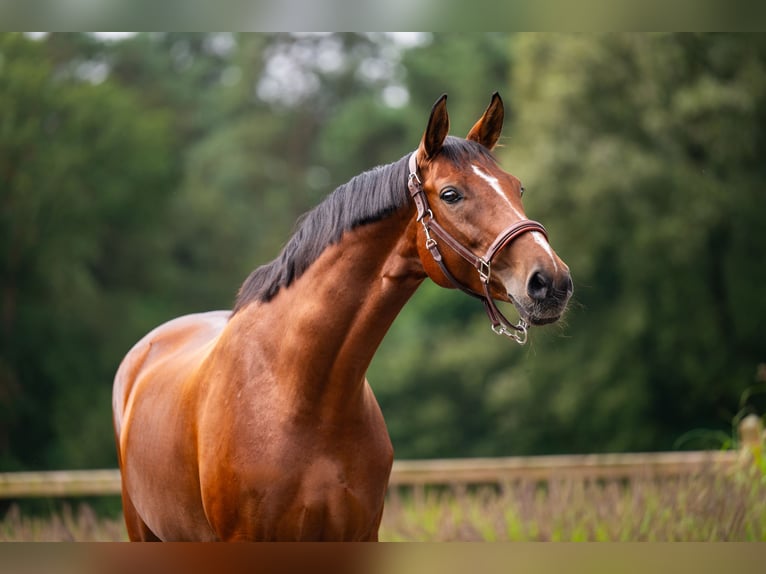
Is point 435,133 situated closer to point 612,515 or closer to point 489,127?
point 489,127

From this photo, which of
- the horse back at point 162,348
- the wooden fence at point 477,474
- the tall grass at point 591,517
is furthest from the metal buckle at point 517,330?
the wooden fence at point 477,474

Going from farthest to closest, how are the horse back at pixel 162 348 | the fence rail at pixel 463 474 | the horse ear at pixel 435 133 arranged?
1. the fence rail at pixel 463 474
2. the horse back at pixel 162 348
3. the horse ear at pixel 435 133

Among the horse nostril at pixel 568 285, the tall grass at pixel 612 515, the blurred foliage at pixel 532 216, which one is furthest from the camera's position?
the blurred foliage at pixel 532 216

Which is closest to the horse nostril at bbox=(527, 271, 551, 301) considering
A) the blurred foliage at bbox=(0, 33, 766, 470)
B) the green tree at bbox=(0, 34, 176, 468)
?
the blurred foliage at bbox=(0, 33, 766, 470)

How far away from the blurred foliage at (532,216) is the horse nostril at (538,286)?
809cm

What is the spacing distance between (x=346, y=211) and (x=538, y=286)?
743 mm

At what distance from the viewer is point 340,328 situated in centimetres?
287

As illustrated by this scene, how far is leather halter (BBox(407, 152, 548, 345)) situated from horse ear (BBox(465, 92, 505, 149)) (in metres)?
0.26

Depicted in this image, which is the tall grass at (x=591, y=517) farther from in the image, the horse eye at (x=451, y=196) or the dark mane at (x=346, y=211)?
the horse eye at (x=451, y=196)

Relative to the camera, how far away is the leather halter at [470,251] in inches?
102

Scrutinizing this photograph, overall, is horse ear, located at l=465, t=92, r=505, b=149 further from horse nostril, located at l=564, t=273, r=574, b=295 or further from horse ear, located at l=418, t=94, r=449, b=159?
horse nostril, located at l=564, t=273, r=574, b=295

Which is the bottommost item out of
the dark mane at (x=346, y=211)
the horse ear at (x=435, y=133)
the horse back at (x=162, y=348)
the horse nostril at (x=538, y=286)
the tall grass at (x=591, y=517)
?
the tall grass at (x=591, y=517)

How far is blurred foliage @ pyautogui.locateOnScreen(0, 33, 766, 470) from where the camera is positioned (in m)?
11.0
